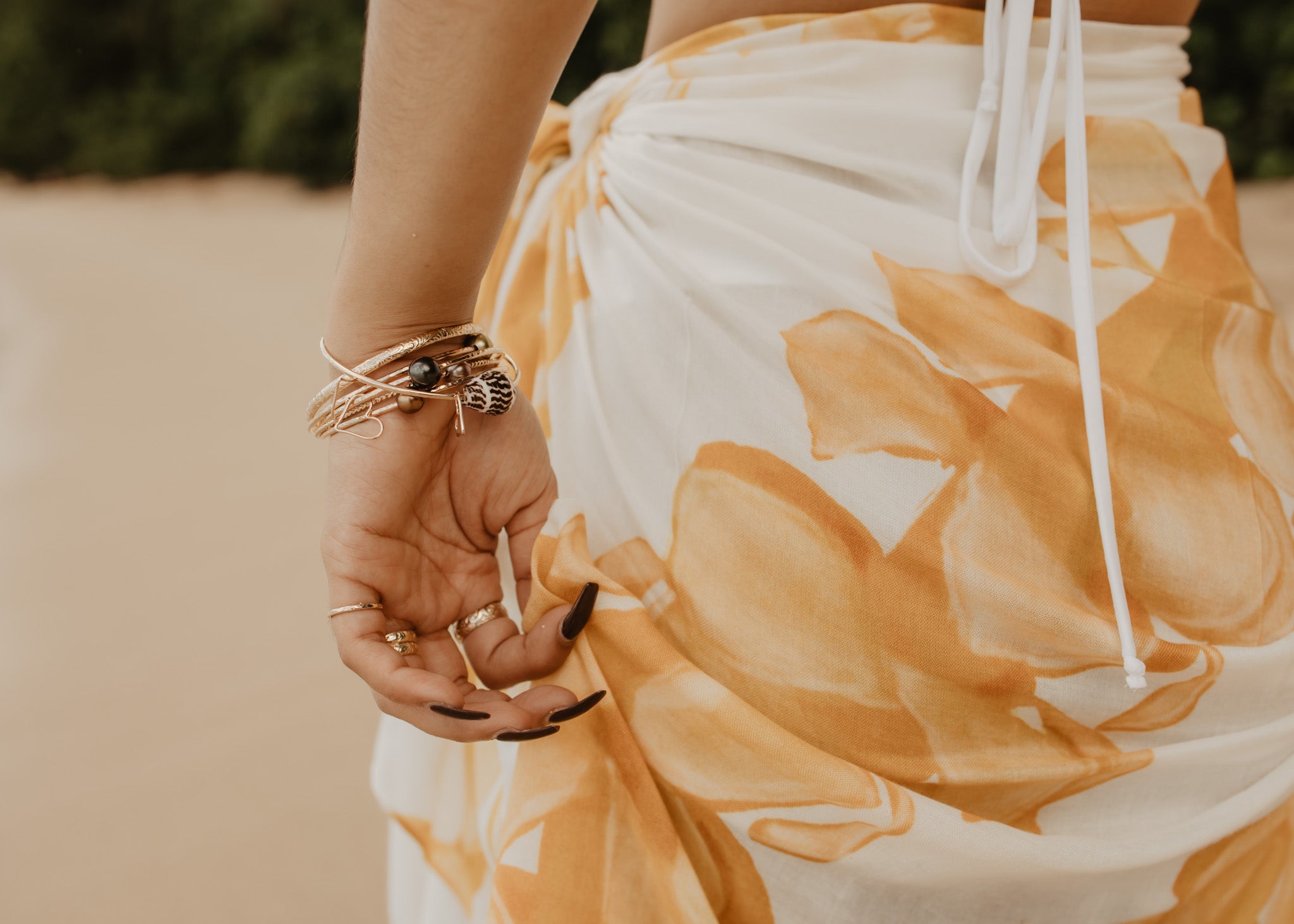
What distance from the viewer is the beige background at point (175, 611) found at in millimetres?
1551

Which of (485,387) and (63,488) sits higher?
(485,387)

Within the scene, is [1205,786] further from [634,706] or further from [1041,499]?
[634,706]

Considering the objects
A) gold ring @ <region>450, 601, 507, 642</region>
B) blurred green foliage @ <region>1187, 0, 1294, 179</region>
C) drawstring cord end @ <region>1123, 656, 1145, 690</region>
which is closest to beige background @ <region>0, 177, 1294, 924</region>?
blurred green foliage @ <region>1187, 0, 1294, 179</region>

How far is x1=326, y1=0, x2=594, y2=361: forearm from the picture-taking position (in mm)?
495

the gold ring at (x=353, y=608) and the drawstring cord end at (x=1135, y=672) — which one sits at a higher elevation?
the gold ring at (x=353, y=608)

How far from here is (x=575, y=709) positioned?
532mm

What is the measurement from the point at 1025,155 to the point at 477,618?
496 millimetres

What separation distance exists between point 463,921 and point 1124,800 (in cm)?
54

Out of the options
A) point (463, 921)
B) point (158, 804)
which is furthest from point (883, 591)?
point (158, 804)

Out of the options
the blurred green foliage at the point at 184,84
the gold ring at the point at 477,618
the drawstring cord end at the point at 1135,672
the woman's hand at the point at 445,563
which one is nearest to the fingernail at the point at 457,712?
the woman's hand at the point at 445,563

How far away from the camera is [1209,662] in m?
0.55

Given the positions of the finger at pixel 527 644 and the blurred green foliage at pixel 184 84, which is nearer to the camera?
the finger at pixel 527 644

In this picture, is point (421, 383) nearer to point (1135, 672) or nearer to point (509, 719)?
point (509, 719)

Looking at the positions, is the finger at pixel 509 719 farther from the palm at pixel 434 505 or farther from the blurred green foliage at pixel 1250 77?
the blurred green foliage at pixel 1250 77
